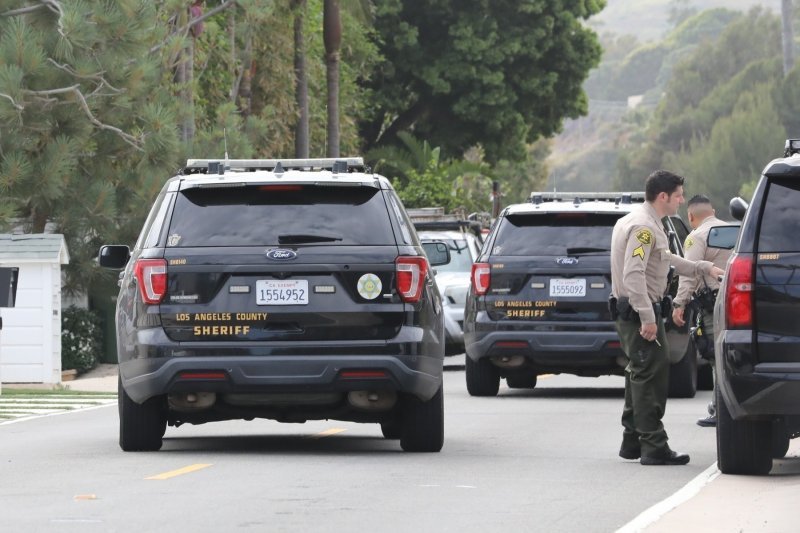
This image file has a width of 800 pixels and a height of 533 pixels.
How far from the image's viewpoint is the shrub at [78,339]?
3097 centimetres

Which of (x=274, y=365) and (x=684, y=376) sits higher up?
(x=274, y=365)

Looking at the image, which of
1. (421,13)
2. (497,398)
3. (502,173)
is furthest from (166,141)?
(502,173)

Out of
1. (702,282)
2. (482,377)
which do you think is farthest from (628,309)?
(482,377)

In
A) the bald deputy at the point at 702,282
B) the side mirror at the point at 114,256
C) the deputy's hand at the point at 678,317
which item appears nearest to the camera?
the side mirror at the point at 114,256

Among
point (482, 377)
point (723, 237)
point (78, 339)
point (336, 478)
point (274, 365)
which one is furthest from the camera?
point (78, 339)

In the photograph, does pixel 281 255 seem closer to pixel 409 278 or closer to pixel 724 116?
pixel 409 278

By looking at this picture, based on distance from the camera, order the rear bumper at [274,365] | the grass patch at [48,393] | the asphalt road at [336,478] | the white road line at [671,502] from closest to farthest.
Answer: the white road line at [671,502] < the asphalt road at [336,478] < the rear bumper at [274,365] < the grass patch at [48,393]

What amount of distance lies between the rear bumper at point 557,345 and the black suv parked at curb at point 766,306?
304 inches

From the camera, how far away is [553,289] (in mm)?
19312

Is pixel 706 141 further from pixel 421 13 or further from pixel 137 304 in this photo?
pixel 137 304

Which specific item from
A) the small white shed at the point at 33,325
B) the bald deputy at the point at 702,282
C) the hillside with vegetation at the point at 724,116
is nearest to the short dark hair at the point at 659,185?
the bald deputy at the point at 702,282

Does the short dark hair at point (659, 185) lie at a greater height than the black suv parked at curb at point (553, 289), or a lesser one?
greater

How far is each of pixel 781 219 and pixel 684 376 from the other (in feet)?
28.7

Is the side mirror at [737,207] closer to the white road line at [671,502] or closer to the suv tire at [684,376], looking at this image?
the white road line at [671,502]
